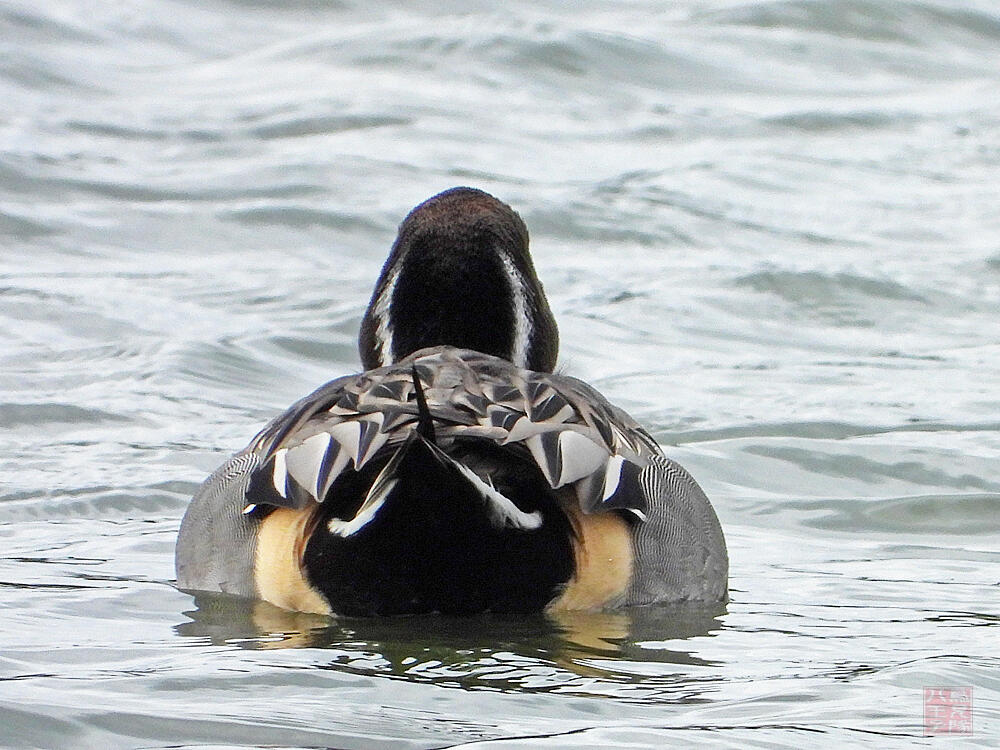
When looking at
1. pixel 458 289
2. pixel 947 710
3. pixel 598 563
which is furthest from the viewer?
pixel 458 289

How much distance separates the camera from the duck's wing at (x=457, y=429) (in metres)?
4.93

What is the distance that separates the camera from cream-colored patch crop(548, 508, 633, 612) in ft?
17.1

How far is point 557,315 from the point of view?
11.0m

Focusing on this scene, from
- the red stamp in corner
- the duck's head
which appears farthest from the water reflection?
the duck's head

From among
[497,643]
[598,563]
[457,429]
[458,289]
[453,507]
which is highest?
[458,289]

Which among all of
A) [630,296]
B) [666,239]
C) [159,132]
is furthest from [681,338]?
[159,132]

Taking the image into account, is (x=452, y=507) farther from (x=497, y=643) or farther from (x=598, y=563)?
(x=598, y=563)

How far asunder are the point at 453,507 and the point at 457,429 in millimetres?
295

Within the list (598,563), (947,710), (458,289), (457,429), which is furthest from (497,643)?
(458,289)

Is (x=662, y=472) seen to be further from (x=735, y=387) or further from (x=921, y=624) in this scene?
(x=735, y=387)

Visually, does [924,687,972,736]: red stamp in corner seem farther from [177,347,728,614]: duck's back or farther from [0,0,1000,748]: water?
[177,347,728,614]: duck's back

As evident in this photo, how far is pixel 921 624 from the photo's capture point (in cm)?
552

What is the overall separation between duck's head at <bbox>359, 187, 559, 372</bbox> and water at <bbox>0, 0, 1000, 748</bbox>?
1.04 m

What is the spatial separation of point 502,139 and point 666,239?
2.57 metres
